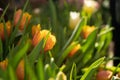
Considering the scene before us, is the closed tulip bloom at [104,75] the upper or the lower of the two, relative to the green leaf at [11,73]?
lower

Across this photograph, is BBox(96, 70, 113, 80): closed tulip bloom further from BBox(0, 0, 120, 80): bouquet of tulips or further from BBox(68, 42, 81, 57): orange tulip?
BBox(68, 42, 81, 57): orange tulip

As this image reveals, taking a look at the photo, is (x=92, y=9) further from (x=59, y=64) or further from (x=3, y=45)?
(x=3, y=45)

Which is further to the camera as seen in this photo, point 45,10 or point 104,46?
point 45,10

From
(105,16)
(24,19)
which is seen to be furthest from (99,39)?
(105,16)

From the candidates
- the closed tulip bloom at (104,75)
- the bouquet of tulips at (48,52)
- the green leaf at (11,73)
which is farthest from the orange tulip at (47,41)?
the green leaf at (11,73)

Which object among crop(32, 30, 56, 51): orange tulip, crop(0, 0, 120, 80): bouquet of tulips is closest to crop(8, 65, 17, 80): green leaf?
crop(0, 0, 120, 80): bouquet of tulips

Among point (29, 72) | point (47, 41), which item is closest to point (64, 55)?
point (47, 41)

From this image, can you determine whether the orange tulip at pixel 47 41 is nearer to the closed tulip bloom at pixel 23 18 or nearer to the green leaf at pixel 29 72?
the closed tulip bloom at pixel 23 18

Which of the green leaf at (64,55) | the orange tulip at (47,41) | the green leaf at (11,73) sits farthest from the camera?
the green leaf at (64,55)
